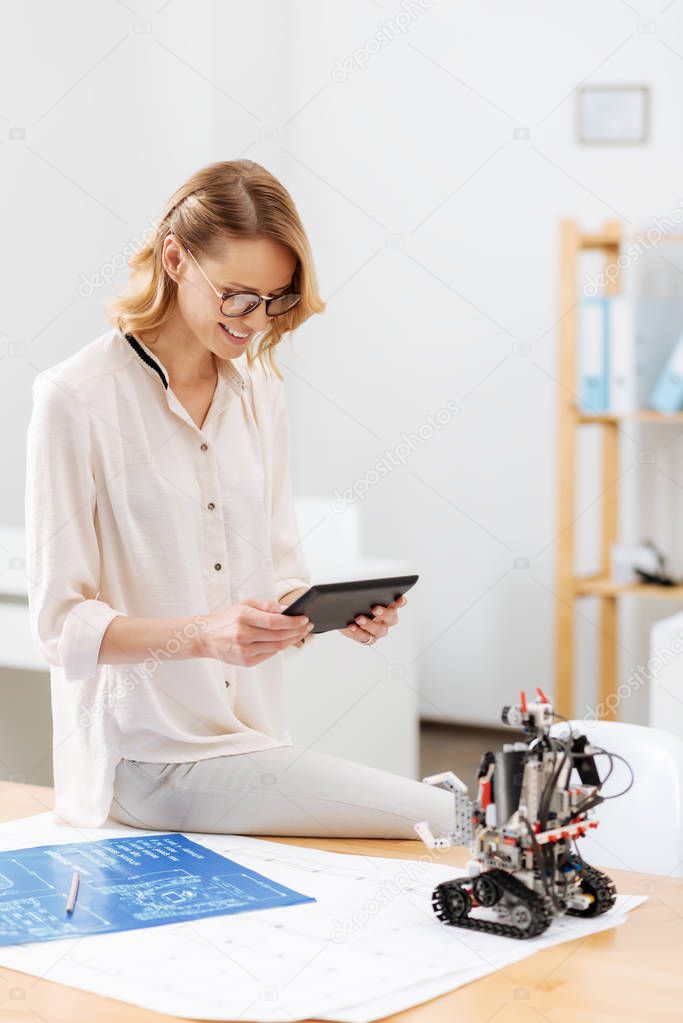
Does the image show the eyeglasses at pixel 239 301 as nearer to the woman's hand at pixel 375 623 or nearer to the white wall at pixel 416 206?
the woman's hand at pixel 375 623

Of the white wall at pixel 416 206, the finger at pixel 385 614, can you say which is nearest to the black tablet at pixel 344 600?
the finger at pixel 385 614

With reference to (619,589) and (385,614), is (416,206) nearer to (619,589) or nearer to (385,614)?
(619,589)

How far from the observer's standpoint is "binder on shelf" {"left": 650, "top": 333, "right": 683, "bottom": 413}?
3.48m

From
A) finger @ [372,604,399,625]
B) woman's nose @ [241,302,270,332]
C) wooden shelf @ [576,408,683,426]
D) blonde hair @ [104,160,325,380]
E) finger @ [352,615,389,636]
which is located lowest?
finger @ [352,615,389,636]

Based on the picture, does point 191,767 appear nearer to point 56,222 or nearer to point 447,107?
point 56,222

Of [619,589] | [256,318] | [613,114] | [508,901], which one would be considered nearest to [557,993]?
[508,901]

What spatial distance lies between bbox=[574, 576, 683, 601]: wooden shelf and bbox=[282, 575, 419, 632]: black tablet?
2.16 meters

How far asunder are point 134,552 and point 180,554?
60 mm

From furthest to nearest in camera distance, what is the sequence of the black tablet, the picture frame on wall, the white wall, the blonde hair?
the picture frame on wall < the white wall < the blonde hair < the black tablet

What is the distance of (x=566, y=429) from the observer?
363 centimetres

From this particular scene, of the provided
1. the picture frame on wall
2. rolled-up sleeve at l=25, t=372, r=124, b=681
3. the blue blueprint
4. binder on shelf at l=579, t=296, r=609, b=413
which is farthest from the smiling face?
the picture frame on wall

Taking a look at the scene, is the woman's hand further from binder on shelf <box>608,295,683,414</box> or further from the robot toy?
binder on shelf <box>608,295,683,414</box>

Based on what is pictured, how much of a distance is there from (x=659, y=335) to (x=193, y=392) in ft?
7.27

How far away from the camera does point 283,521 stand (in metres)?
1.83
